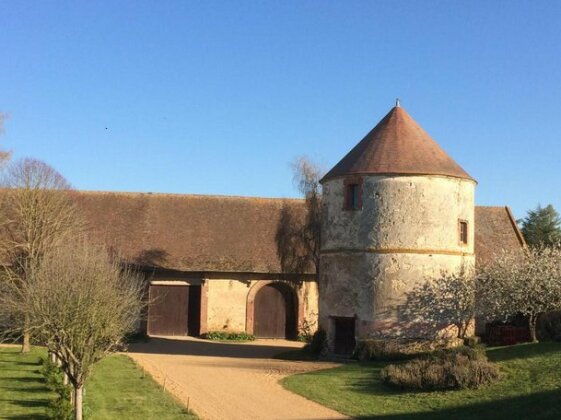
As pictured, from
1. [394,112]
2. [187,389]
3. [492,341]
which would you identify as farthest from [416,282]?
[187,389]

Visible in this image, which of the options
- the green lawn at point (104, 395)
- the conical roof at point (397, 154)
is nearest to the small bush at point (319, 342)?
the conical roof at point (397, 154)

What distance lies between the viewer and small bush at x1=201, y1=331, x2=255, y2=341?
3173cm

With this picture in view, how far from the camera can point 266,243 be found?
111ft

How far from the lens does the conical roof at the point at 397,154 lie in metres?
23.6

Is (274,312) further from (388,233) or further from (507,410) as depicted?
(507,410)

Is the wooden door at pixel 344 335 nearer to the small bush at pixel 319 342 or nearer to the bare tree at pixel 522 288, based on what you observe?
the small bush at pixel 319 342

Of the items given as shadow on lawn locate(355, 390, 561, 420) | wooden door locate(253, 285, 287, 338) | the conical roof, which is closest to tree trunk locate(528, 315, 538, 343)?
the conical roof

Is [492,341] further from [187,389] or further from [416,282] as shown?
[187,389]

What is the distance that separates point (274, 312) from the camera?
33.1m

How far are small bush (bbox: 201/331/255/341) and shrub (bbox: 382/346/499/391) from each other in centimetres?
1480

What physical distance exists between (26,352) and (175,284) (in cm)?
863

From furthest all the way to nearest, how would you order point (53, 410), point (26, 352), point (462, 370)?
point (26, 352) < point (462, 370) < point (53, 410)

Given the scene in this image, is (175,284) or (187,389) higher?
(175,284)

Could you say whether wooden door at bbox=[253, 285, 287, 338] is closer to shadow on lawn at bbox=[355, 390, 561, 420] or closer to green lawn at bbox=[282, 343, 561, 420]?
green lawn at bbox=[282, 343, 561, 420]
